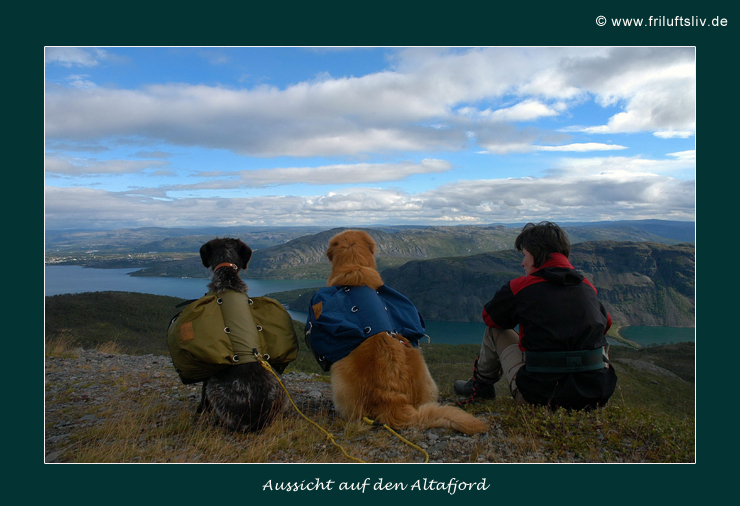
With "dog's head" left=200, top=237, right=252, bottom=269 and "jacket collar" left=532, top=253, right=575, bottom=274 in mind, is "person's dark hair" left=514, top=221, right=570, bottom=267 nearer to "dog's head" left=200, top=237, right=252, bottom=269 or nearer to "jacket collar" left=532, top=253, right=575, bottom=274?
"jacket collar" left=532, top=253, right=575, bottom=274

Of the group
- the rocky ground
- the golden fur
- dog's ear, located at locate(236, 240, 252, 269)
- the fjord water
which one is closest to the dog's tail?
the golden fur

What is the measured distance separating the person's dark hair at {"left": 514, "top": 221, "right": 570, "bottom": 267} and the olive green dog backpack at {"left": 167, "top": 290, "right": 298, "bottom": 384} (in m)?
3.46

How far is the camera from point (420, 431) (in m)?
4.75

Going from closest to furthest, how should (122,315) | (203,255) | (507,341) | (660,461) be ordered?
(660,461) < (507,341) < (203,255) < (122,315)

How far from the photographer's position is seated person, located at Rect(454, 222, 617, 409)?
13.9 ft

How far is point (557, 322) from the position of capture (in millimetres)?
4242

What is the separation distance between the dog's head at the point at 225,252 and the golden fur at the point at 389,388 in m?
1.70

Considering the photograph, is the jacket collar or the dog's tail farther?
the dog's tail

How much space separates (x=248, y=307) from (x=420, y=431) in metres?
2.85

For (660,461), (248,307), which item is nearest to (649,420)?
(660,461)

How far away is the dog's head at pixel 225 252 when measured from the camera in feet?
18.5

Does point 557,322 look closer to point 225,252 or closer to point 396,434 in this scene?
point 396,434

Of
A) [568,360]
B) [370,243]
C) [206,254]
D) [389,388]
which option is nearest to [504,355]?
[568,360]

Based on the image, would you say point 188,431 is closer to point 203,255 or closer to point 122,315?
point 203,255
